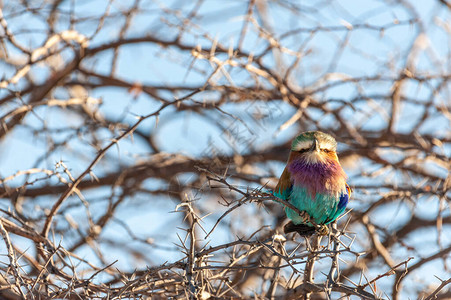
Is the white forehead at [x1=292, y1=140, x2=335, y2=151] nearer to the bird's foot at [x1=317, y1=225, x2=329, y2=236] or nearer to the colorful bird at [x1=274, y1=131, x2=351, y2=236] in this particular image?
the colorful bird at [x1=274, y1=131, x2=351, y2=236]

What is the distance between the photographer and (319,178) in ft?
10.5

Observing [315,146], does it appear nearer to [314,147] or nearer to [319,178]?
[314,147]

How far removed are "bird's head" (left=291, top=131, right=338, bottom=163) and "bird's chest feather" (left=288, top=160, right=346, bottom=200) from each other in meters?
0.03

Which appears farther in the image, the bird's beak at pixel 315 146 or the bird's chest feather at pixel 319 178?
the bird's beak at pixel 315 146

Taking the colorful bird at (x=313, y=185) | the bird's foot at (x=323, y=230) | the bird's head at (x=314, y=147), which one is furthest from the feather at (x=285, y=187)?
the bird's foot at (x=323, y=230)

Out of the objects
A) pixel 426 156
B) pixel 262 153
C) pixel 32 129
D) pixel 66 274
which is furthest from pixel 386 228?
pixel 32 129

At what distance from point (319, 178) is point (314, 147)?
0.62 feet

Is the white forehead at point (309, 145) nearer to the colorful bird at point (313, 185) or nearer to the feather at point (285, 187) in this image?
the colorful bird at point (313, 185)

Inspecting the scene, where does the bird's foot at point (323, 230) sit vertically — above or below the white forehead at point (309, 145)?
below

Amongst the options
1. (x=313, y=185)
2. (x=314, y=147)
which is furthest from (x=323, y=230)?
(x=314, y=147)

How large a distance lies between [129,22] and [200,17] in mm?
656

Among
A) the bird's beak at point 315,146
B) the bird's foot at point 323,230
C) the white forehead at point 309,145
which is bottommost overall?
the bird's foot at point 323,230

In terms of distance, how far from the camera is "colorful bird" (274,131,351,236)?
10.4ft

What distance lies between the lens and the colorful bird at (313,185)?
3172 mm
